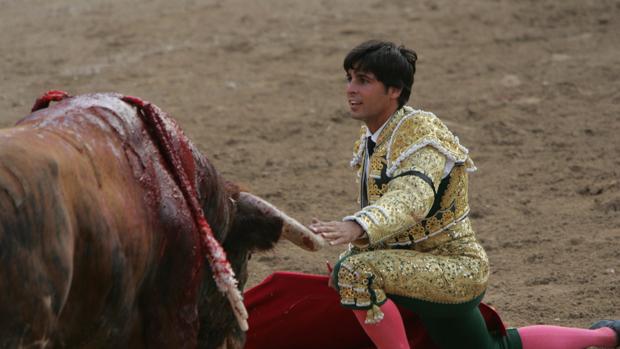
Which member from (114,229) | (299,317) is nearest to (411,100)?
(299,317)

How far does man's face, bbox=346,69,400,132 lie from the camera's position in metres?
3.79

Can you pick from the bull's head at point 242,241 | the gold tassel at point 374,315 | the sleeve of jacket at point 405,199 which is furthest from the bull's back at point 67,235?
the gold tassel at point 374,315

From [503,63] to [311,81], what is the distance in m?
1.57

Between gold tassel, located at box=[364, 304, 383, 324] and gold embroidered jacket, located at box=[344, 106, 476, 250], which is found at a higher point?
gold embroidered jacket, located at box=[344, 106, 476, 250]

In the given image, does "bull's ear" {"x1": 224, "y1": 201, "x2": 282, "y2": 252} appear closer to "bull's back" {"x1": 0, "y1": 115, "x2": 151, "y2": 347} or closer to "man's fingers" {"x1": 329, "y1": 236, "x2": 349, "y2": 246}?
"man's fingers" {"x1": 329, "y1": 236, "x2": 349, "y2": 246}

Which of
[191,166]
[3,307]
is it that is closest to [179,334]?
[191,166]

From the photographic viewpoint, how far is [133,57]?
30.7 feet

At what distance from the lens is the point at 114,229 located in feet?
9.62

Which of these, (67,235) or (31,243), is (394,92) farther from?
(31,243)

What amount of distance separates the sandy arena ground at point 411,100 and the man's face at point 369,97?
4.57 feet

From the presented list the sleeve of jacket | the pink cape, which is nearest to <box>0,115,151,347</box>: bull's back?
the sleeve of jacket

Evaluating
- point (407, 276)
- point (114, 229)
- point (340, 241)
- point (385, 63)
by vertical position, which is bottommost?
point (407, 276)

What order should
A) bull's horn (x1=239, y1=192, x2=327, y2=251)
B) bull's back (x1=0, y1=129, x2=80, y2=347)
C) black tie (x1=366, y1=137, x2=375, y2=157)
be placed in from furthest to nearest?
black tie (x1=366, y1=137, x2=375, y2=157) < bull's horn (x1=239, y1=192, x2=327, y2=251) < bull's back (x1=0, y1=129, x2=80, y2=347)

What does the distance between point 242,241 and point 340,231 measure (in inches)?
17.2
